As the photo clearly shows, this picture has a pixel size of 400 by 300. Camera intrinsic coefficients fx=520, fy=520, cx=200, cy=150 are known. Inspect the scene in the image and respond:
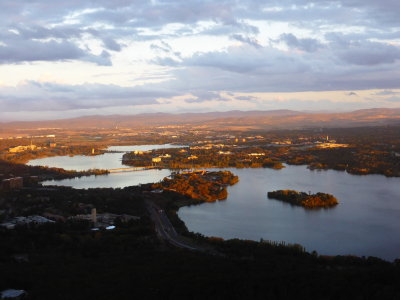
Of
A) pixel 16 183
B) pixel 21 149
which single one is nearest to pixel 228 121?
pixel 21 149

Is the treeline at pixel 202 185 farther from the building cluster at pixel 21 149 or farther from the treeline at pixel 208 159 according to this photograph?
the building cluster at pixel 21 149

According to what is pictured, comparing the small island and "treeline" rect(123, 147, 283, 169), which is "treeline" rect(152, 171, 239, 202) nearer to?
the small island

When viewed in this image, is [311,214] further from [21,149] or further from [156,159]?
[21,149]

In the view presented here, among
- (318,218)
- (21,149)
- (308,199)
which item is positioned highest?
(21,149)

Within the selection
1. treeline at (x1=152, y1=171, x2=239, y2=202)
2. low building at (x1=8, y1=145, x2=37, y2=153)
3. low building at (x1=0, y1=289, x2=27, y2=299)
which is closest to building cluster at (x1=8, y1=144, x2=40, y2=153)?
low building at (x1=8, y1=145, x2=37, y2=153)

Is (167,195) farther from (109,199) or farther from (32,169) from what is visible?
(32,169)

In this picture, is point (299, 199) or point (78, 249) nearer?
point (78, 249)

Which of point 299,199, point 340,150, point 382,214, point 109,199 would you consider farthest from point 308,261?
point 340,150
